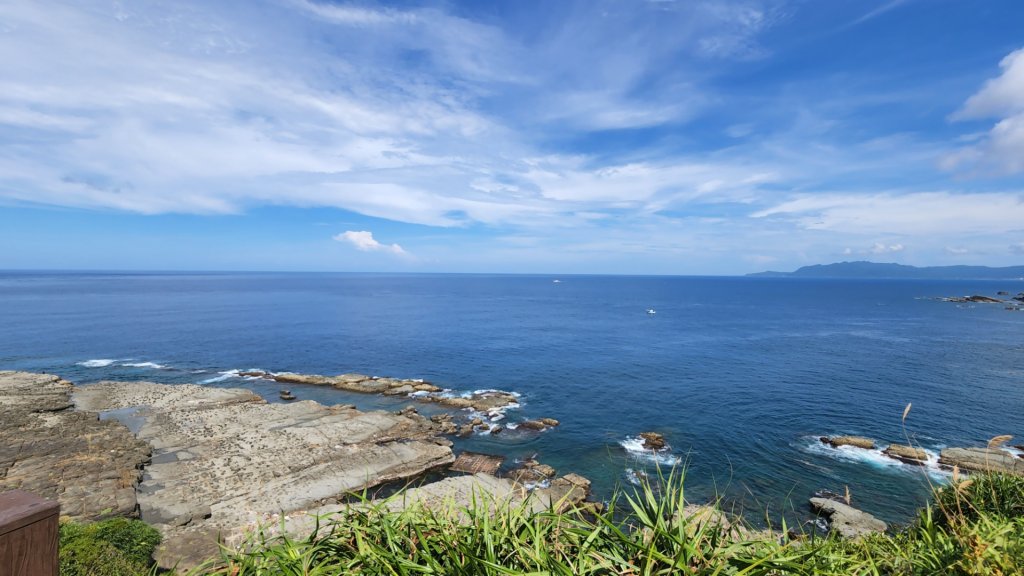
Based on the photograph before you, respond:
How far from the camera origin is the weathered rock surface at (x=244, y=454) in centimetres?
2305

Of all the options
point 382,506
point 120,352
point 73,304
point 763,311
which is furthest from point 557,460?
point 73,304

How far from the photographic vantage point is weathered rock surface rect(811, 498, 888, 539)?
22.6 metres

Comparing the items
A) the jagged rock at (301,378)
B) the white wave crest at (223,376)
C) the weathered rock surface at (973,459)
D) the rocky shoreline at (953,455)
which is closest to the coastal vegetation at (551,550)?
the rocky shoreline at (953,455)

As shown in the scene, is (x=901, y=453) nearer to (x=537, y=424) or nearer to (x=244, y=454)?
(x=537, y=424)

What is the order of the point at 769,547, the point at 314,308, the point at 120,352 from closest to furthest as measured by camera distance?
the point at 769,547 < the point at 120,352 < the point at 314,308

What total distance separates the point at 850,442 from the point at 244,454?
42240 millimetres

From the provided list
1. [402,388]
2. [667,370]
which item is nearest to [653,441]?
[667,370]

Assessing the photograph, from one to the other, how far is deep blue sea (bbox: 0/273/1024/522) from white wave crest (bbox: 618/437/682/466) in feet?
1.33

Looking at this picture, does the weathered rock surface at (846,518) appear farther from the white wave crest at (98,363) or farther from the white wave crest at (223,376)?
the white wave crest at (98,363)

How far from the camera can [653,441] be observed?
109 feet

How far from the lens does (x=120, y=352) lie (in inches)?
2389

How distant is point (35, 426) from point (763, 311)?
135677 millimetres

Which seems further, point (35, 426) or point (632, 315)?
point (632, 315)

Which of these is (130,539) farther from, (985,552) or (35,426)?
(985,552)
